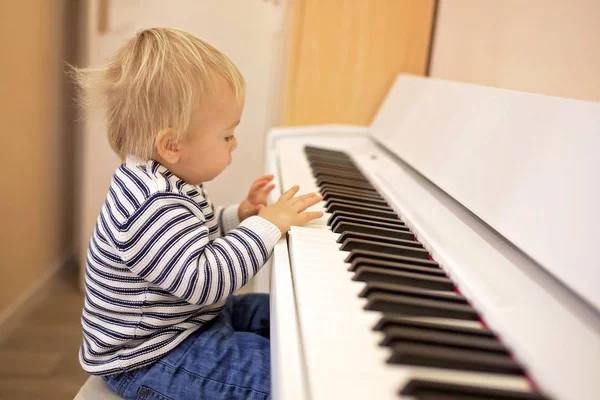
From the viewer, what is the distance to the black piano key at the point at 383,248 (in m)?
0.88

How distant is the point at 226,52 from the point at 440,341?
6.54ft

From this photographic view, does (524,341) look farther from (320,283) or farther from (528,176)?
(528,176)

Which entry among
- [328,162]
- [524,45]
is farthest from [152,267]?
[524,45]

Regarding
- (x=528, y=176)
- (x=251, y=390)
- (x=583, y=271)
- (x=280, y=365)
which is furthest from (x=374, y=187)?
(x=280, y=365)

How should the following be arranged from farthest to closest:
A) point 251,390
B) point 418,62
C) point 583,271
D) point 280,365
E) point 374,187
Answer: point 418,62 < point 374,187 < point 251,390 < point 583,271 < point 280,365

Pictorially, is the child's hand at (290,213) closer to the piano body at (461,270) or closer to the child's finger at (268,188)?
the piano body at (461,270)

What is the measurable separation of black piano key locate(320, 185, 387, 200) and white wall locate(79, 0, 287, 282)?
1.27 meters

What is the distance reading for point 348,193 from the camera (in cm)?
122

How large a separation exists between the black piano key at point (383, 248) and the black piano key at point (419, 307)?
0.65ft

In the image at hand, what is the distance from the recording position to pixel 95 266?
0.99m

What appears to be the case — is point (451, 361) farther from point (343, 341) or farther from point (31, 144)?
point (31, 144)

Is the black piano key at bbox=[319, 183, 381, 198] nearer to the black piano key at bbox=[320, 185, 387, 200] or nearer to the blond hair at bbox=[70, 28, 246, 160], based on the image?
the black piano key at bbox=[320, 185, 387, 200]

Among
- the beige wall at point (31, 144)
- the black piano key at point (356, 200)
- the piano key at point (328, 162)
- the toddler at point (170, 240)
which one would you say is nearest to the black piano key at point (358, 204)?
the black piano key at point (356, 200)

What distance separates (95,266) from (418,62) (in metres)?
1.42
